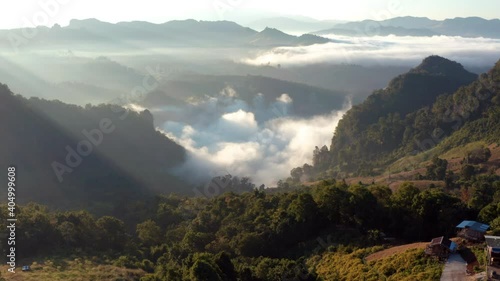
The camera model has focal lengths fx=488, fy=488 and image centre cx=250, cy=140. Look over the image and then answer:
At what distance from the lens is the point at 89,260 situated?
118 feet

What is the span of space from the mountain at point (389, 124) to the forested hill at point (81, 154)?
38.1 metres

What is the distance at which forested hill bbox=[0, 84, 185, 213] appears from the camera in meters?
67.2

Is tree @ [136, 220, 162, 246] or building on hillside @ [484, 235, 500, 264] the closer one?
building on hillside @ [484, 235, 500, 264]

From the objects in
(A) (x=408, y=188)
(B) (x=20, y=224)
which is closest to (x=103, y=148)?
(B) (x=20, y=224)

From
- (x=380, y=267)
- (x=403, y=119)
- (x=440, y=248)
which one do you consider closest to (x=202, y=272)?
(x=380, y=267)

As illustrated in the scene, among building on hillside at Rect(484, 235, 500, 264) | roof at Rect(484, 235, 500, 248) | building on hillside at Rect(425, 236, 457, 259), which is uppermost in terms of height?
roof at Rect(484, 235, 500, 248)

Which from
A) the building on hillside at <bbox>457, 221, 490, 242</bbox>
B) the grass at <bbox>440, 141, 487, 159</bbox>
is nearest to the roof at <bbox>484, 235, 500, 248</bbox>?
the building on hillside at <bbox>457, 221, 490, 242</bbox>

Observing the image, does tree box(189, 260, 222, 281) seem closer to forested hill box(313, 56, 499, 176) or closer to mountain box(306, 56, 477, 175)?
forested hill box(313, 56, 499, 176)

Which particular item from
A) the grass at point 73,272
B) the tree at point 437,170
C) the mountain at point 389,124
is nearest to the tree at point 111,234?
the grass at point 73,272

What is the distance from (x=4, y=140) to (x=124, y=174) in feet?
59.9

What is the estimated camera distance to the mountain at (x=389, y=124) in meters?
99.4

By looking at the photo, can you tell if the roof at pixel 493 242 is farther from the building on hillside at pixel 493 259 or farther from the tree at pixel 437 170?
the tree at pixel 437 170

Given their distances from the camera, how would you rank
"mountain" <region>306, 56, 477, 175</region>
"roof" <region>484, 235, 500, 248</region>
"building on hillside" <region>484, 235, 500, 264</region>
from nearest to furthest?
"building on hillside" <region>484, 235, 500, 264</region>, "roof" <region>484, 235, 500, 248</region>, "mountain" <region>306, 56, 477, 175</region>

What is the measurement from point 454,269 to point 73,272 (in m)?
23.3
